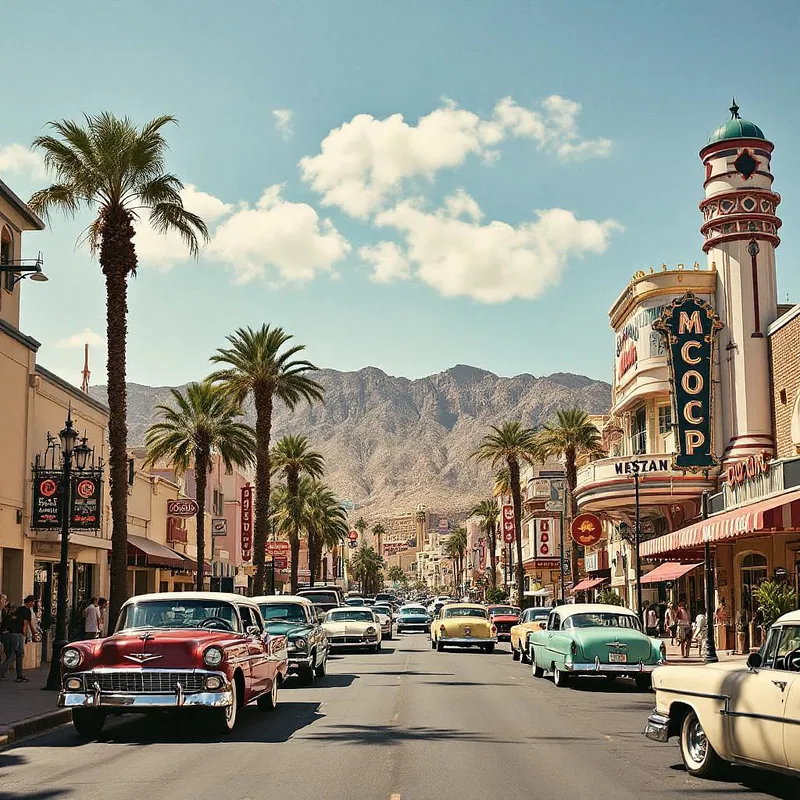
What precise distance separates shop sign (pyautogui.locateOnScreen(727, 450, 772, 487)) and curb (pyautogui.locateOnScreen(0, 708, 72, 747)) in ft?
65.1

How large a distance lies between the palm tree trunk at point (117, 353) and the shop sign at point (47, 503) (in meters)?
2.17

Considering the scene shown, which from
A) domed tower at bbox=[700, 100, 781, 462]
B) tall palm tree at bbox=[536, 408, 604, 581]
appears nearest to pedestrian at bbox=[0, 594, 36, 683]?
domed tower at bbox=[700, 100, 781, 462]

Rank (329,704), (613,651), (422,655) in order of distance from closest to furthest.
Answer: (329,704), (613,651), (422,655)

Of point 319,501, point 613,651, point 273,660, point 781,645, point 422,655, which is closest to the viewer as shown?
point 781,645

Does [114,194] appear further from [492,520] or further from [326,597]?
[492,520]

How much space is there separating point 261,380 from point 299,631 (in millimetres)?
24465

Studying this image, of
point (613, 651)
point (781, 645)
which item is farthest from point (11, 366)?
point (781, 645)

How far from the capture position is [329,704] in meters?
18.7

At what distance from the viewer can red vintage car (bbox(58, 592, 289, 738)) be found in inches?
529

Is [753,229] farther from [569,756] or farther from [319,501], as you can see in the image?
[319,501]

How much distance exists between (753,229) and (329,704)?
31.8 m

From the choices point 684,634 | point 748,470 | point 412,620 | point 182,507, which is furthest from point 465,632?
point 412,620

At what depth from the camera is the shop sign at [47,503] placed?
95.5 ft

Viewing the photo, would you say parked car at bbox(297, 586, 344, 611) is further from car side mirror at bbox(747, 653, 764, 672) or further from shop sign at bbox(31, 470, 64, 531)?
car side mirror at bbox(747, 653, 764, 672)
